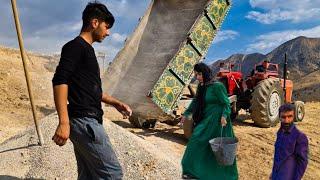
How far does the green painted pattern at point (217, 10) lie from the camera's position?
10.4m

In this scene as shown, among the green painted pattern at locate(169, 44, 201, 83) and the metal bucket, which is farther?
the green painted pattern at locate(169, 44, 201, 83)

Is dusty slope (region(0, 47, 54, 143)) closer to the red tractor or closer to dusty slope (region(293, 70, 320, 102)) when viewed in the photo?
the red tractor

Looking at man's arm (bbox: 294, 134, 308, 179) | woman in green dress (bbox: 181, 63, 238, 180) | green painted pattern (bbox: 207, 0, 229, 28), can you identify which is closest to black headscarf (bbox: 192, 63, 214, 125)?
woman in green dress (bbox: 181, 63, 238, 180)

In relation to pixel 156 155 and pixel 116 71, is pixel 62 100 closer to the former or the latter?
pixel 156 155

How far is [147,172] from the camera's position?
6.79 metres

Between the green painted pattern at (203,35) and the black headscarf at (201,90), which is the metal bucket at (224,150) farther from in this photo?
the green painted pattern at (203,35)

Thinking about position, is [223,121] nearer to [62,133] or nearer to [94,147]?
[94,147]

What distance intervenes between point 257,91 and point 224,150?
19.4ft

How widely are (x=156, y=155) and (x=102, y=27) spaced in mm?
3893

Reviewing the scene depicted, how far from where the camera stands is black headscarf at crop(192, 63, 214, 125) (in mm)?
6180

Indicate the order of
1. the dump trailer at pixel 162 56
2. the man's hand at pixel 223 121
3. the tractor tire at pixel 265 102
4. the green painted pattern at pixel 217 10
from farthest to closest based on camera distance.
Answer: the tractor tire at pixel 265 102
the green painted pattern at pixel 217 10
the dump trailer at pixel 162 56
the man's hand at pixel 223 121

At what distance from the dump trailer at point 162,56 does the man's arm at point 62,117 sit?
5.99 m

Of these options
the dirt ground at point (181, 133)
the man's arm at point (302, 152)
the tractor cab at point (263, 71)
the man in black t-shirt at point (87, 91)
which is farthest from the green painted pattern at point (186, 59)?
the man in black t-shirt at point (87, 91)

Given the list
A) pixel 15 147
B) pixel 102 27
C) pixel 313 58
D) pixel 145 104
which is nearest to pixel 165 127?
Answer: pixel 145 104
